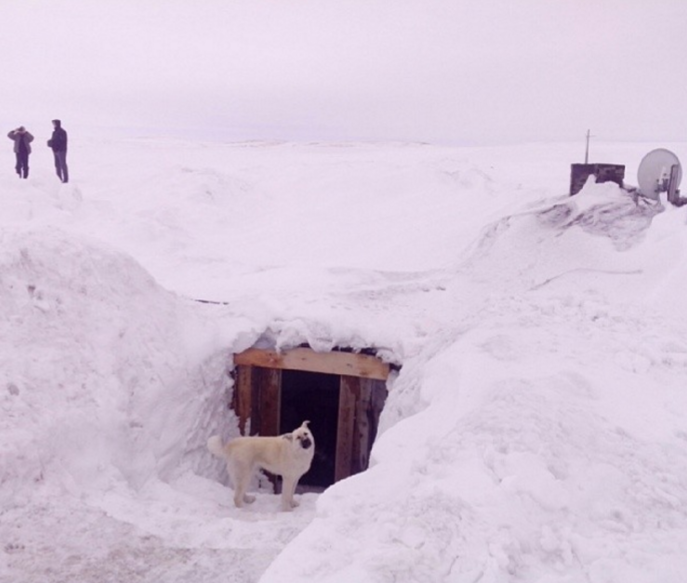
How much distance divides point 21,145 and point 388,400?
38.9 ft

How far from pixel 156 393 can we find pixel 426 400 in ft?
9.99

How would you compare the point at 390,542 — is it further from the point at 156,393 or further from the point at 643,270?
the point at 643,270

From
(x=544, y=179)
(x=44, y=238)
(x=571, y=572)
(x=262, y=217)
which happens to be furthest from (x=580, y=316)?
(x=544, y=179)

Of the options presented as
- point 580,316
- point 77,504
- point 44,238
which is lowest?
point 77,504

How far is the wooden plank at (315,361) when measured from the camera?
8352 millimetres

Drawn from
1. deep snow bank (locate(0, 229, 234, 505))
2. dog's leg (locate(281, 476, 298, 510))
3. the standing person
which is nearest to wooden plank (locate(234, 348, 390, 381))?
deep snow bank (locate(0, 229, 234, 505))

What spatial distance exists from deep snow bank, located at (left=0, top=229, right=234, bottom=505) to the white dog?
0.71 metres

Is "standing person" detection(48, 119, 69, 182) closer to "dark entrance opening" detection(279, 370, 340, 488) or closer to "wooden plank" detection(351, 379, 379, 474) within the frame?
"dark entrance opening" detection(279, 370, 340, 488)

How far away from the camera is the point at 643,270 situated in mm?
8469

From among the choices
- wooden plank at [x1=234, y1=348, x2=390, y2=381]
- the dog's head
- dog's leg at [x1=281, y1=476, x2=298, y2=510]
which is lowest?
dog's leg at [x1=281, y1=476, x2=298, y2=510]

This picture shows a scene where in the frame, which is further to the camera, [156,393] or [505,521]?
[156,393]

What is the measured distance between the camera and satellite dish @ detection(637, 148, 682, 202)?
11641 millimetres

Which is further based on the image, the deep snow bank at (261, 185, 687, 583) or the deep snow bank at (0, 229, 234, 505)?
the deep snow bank at (0, 229, 234, 505)

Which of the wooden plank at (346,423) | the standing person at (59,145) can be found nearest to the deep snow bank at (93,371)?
the wooden plank at (346,423)
